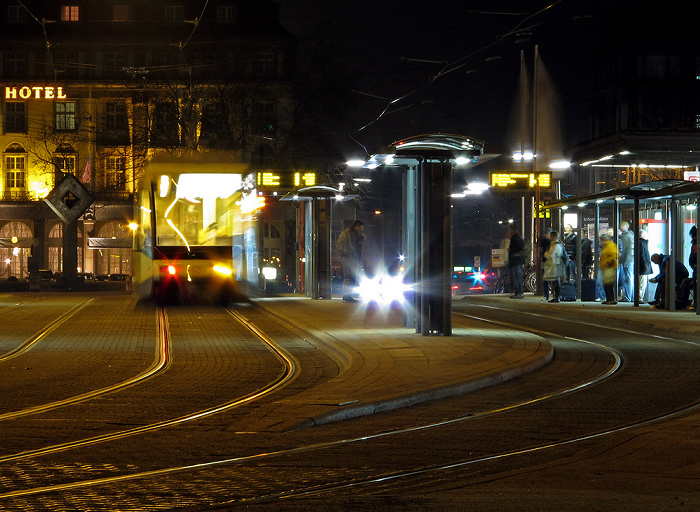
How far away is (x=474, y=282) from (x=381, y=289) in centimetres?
1181

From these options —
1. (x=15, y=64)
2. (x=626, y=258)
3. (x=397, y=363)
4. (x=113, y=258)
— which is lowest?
(x=397, y=363)

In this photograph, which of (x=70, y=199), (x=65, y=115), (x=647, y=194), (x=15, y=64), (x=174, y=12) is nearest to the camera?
(x=647, y=194)

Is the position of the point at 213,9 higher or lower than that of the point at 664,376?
higher

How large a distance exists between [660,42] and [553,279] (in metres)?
54.1

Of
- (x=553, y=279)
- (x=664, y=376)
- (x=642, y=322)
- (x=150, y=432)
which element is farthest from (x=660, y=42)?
(x=150, y=432)

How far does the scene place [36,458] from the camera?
22.8ft

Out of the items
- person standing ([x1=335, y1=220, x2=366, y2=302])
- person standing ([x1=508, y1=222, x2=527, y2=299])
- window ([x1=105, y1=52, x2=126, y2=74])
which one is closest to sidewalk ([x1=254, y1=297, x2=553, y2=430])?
person standing ([x1=335, y1=220, x2=366, y2=302])

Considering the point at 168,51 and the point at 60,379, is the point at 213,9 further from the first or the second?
the point at 60,379

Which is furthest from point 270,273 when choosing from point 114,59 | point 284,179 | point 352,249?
point 114,59

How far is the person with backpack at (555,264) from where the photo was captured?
26.0m

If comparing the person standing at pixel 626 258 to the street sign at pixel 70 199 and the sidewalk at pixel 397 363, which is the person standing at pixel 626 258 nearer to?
the sidewalk at pixel 397 363

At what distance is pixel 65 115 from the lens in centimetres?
6744

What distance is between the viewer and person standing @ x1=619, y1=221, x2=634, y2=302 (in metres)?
24.4

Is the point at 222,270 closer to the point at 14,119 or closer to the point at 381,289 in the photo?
the point at 381,289
